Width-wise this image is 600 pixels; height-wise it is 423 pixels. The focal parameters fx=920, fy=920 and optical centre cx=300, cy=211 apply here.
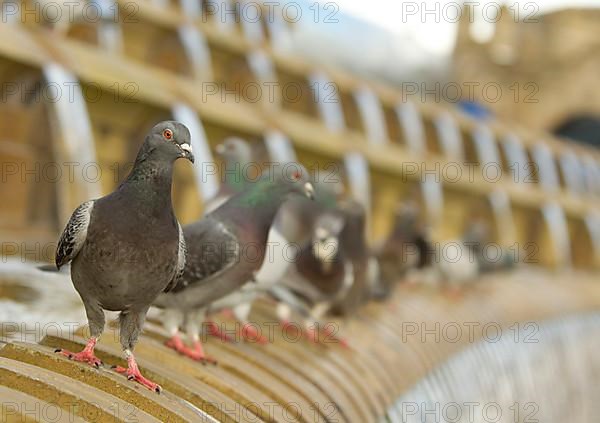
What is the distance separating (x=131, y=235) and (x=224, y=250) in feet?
2.92

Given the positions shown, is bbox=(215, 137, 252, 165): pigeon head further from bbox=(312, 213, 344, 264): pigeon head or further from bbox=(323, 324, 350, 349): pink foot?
bbox=(323, 324, 350, 349): pink foot

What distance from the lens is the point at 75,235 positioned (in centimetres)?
260

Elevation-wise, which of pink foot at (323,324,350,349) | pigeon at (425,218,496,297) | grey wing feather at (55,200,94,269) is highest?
pigeon at (425,218,496,297)

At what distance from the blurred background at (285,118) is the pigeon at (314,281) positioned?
1.11m

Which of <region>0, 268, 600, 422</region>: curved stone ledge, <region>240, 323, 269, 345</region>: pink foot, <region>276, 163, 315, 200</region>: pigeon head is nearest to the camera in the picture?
<region>0, 268, 600, 422</region>: curved stone ledge

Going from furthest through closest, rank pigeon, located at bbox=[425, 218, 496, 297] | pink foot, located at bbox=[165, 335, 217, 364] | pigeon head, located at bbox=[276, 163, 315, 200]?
pigeon, located at bbox=[425, 218, 496, 297]
pigeon head, located at bbox=[276, 163, 315, 200]
pink foot, located at bbox=[165, 335, 217, 364]

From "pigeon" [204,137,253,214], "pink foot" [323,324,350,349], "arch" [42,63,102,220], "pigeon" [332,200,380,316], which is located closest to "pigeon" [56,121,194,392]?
"pigeon" [204,137,253,214]

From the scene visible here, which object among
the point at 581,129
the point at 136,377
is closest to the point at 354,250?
the point at 136,377

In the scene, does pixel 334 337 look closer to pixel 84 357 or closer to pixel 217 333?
pixel 217 333

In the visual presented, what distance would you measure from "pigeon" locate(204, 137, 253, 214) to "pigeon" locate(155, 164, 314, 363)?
81 centimetres

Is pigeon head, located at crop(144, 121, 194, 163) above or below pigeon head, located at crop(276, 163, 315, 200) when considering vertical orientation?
below

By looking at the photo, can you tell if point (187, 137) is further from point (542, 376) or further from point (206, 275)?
point (542, 376)

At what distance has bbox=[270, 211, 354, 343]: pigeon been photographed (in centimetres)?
478

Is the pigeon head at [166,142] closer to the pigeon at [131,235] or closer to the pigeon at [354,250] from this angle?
the pigeon at [131,235]
